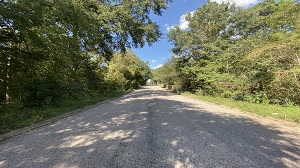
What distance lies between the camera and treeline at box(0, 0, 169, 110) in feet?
17.0

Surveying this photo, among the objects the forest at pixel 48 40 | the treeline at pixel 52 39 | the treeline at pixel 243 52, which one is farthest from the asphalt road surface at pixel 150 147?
the treeline at pixel 243 52

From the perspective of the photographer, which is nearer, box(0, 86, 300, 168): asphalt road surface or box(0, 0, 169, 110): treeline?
box(0, 86, 300, 168): asphalt road surface

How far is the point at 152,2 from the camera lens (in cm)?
1420

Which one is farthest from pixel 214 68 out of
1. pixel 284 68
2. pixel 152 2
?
pixel 152 2

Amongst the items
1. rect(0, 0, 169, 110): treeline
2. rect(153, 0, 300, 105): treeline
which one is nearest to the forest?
rect(0, 0, 169, 110): treeline

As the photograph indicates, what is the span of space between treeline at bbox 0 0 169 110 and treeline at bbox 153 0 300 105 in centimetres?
723

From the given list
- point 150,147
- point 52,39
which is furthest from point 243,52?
point 52,39

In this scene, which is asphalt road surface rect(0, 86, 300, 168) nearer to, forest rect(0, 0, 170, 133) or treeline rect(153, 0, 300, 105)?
forest rect(0, 0, 170, 133)

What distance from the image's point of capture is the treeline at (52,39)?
203 inches

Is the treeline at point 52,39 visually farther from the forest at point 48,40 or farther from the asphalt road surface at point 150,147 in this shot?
the asphalt road surface at point 150,147

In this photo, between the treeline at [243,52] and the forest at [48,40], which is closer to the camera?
the forest at [48,40]

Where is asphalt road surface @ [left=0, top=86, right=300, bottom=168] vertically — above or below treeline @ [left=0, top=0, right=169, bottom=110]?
below

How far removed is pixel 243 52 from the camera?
12992 millimetres

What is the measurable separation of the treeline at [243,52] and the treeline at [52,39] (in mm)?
7232
